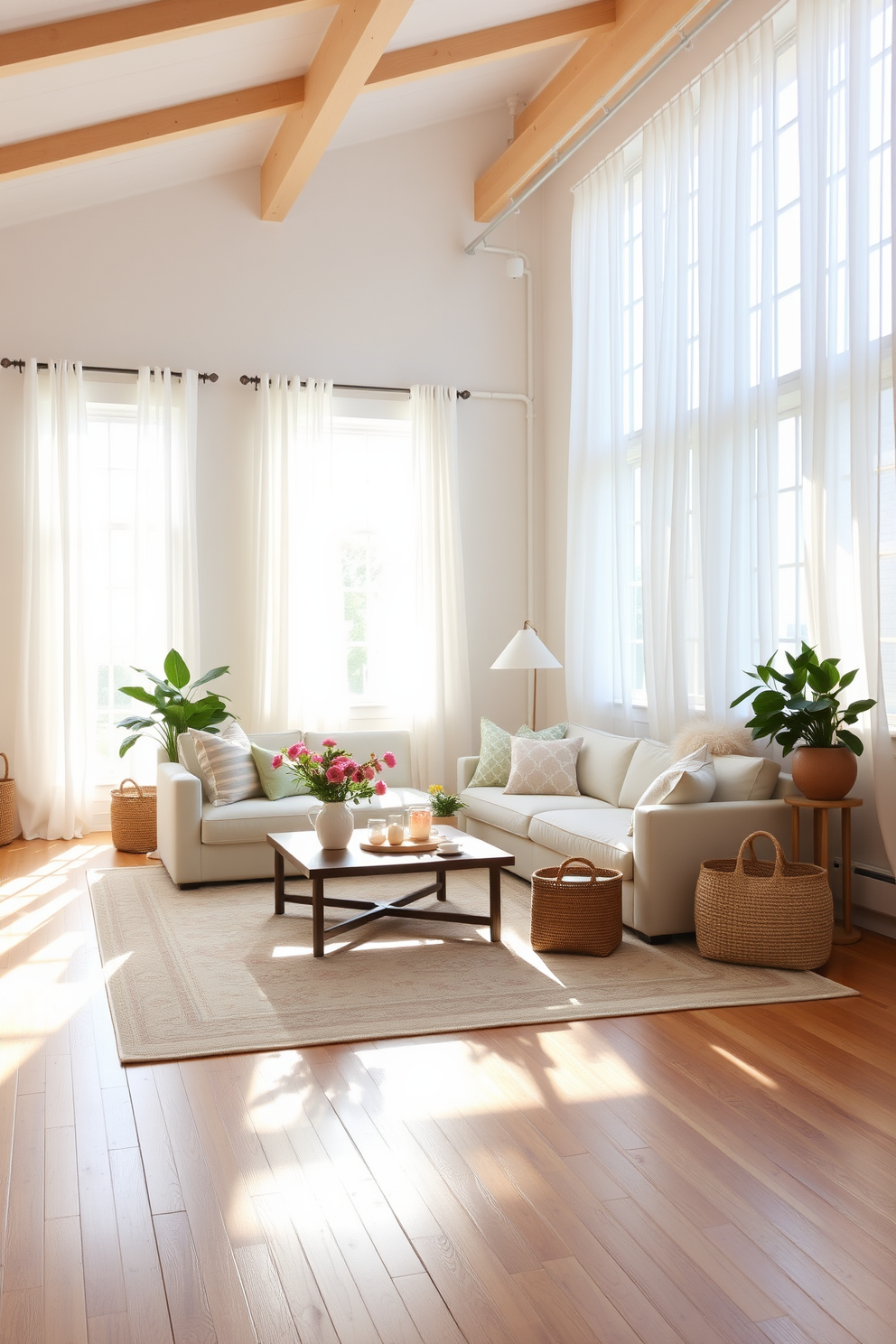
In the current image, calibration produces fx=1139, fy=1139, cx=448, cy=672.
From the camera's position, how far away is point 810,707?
4508 millimetres

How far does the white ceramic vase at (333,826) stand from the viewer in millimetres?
4809

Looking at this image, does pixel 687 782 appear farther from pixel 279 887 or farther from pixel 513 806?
pixel 279 887

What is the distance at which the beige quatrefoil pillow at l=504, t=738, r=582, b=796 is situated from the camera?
6.21 m

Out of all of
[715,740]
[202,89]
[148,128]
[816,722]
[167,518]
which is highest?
[202,89]

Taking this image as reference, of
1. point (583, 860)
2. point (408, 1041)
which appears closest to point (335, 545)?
point (583, 860)

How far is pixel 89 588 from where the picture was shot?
Answer: 24.2ft

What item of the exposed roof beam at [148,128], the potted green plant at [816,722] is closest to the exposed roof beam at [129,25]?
the exposed roof beam at [148,128]

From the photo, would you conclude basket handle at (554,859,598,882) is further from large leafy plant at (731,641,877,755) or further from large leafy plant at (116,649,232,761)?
large leafy plant at (116,649,232,761)

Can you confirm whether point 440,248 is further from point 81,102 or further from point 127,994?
point 127,994

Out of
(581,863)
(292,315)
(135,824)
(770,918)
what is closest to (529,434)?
(292,315)

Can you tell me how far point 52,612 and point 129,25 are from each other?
356cm

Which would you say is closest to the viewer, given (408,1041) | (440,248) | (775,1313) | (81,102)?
(775,1313)

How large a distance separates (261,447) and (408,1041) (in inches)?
191

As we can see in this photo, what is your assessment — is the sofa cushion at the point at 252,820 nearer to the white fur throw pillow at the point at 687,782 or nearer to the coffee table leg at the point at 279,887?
the coffee table leg at the point at 279,887
